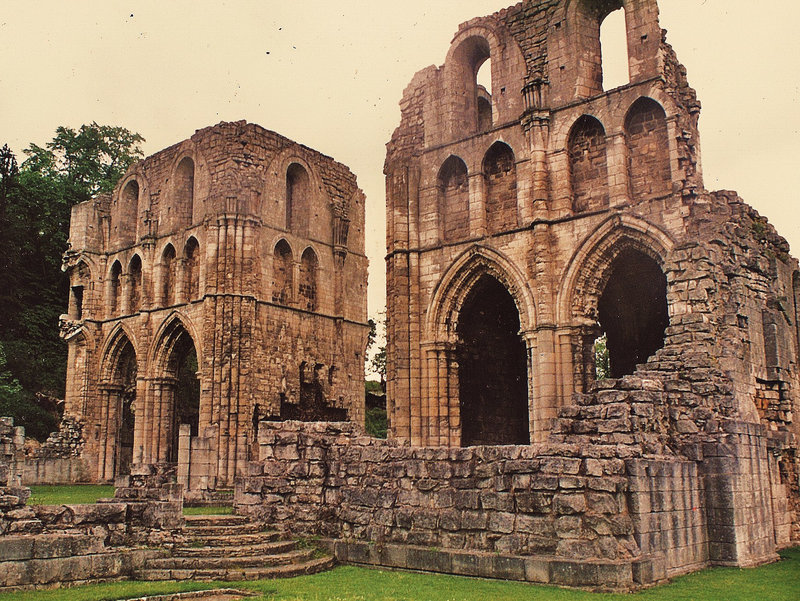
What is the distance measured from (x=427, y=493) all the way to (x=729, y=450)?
4.10 m

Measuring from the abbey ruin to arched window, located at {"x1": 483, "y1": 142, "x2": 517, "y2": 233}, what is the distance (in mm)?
57

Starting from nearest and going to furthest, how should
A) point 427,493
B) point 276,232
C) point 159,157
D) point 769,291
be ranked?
1. point 427,493
2. point 769,291
3. point 276,232
4. point 159,157

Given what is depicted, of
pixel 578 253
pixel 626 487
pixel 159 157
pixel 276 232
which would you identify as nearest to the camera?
pixel 626 487

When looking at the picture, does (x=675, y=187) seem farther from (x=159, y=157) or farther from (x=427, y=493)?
(x=159, y=157)

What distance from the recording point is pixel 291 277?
29000 mm

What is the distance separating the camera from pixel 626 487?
9617 mm

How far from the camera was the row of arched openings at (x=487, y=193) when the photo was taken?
19750mm

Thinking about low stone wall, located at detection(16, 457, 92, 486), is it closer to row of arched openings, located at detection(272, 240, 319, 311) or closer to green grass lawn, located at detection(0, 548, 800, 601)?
row of arched openings, located at detection(272, 240, 319, 311)

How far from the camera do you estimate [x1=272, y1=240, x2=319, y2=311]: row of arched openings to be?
93.8ft

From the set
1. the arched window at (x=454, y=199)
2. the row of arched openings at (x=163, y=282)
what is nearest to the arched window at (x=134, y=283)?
the row of arched openings at (x=163, y=282)

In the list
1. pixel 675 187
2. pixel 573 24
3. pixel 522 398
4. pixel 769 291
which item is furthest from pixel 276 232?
pixel 769 291

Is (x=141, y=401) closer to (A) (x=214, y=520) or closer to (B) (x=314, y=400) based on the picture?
(B) (x=314, y=400)

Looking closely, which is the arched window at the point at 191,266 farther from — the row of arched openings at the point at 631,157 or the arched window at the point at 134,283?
the row of arched openings at the point at 631,157

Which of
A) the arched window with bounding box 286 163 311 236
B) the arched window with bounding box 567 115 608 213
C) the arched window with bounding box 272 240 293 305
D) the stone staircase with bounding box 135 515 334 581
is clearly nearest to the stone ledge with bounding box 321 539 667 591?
the stone staircase with bounding box 135 515 334 581
